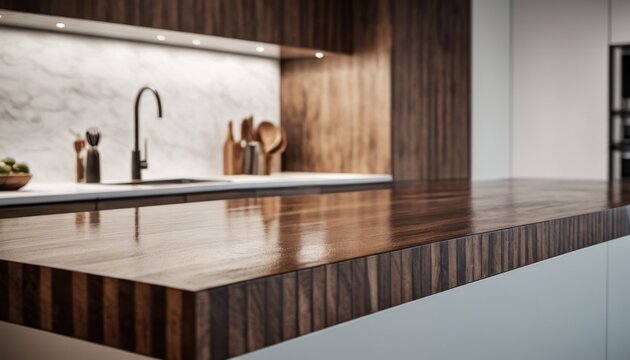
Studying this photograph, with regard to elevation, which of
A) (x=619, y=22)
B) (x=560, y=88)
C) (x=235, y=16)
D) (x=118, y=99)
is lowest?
(x=118, y=99)

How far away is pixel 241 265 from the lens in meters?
0.71

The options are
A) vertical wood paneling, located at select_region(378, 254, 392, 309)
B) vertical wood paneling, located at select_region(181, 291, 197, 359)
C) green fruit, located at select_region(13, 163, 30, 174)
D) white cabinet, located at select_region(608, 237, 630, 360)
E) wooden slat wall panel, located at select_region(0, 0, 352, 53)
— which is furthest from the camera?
wooden slat wall panel, located at select_region(0, 0, 352, 53)

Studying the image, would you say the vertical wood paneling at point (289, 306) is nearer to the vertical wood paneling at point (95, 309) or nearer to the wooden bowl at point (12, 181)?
the vertical wood paneling at point (95, 309)

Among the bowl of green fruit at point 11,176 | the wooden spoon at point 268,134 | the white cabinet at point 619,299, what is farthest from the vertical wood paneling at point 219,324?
the wooden spoon at point 268,134

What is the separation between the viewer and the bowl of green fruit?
246 cm

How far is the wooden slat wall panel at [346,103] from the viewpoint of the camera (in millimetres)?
3703

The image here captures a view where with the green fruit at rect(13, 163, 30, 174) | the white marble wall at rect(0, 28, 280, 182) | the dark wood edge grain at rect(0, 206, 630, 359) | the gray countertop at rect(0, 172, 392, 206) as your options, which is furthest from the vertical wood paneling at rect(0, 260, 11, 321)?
the white marble wall at rect(0, 28, 280, 182)

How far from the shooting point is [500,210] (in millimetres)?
1345

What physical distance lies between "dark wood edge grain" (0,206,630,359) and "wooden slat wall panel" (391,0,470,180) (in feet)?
9.44

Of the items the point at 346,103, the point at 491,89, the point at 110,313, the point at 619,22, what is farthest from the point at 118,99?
the point at 110,313

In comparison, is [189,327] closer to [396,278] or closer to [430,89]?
[396,278]

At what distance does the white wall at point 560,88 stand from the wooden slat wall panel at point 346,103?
3.59 ft

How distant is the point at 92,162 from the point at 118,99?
0.38 meters

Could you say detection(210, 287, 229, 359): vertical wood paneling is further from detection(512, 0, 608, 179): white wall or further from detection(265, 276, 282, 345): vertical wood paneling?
detection(512, 0, 608, 179): white wall
